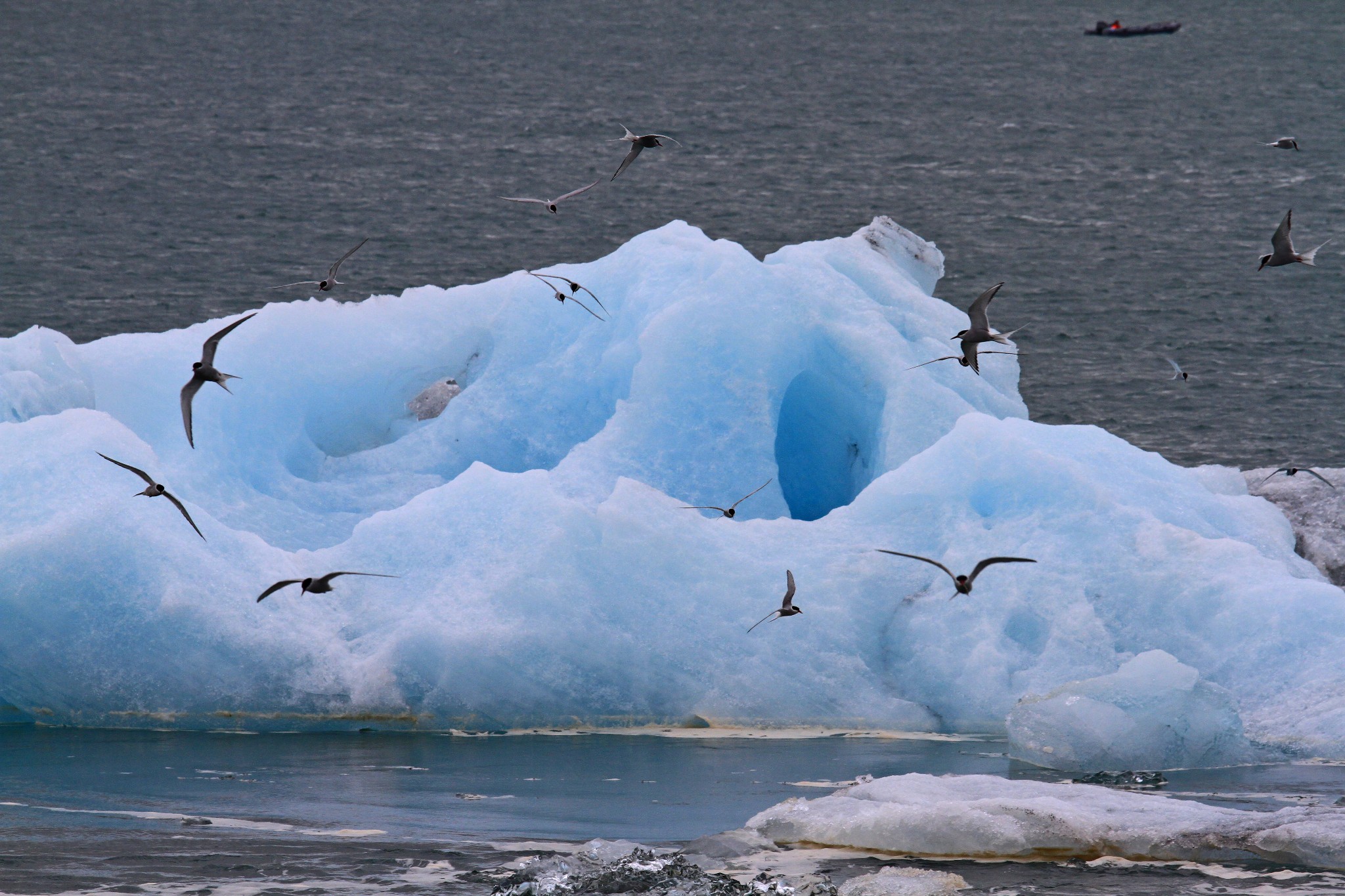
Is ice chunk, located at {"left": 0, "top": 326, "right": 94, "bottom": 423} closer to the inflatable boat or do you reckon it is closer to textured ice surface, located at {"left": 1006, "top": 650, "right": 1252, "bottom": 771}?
textured ice surface, located at {"left": 1006, "top": 650, "right": 1252, "bottom": 771}

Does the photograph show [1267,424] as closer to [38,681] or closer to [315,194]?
[38,681]

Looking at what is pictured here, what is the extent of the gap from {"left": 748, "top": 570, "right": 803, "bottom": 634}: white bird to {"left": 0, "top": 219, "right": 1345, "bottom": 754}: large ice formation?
0.08 m

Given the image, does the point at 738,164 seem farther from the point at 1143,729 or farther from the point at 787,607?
the point at 1143,729

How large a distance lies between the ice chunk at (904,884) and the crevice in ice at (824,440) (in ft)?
24.9

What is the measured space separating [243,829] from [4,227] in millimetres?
34775

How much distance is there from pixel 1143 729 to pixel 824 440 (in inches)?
227

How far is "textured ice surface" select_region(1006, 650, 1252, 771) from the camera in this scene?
9.85m

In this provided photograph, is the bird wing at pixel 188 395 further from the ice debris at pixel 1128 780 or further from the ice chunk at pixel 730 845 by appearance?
the ice debris at pixel 1128 780

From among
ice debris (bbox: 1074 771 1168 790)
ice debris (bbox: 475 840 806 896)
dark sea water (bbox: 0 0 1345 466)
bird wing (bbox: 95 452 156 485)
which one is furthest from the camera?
dark sea water (bbox: 0 0 1345 466)

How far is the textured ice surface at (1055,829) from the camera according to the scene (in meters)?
7.32

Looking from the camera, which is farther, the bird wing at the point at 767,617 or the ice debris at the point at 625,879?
the bird wing at the point at 767,617

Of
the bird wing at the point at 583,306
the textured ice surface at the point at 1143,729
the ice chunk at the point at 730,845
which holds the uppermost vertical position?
the bird wing at the point at 583,306

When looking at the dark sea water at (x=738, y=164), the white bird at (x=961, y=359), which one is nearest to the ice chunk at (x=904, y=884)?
the white bird at (x=961, y=359)

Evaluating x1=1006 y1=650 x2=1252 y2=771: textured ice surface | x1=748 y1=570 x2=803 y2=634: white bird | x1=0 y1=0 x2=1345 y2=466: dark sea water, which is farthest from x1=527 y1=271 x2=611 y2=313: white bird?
x1=0 y1=0 x2=1345 y2=466: dark sea water
